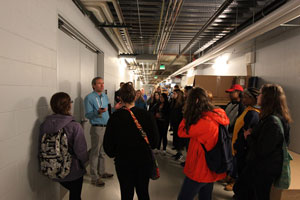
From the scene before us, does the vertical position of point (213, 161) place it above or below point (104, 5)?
below

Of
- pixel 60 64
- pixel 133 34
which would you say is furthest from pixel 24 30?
pixel 133 34

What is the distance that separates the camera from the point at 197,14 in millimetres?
3723

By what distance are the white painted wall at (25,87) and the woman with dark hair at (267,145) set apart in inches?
85.5

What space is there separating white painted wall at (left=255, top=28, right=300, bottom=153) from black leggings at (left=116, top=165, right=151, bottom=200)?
137 inches

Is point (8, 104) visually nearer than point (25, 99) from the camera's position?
Yes

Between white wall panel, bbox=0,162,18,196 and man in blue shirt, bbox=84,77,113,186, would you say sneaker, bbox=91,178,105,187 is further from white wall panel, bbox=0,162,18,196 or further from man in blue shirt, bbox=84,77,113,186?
white wall panel, bbox=0,162,18,196

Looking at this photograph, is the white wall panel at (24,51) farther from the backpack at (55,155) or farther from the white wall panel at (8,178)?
the white wall panel at (8,178)

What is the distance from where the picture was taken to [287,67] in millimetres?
3641

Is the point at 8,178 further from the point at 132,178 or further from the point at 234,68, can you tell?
the point at 234,68

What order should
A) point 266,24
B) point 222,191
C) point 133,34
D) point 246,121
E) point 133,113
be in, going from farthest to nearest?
1. point 133,34
2. point 222,191
3. point 266,24
4. point 246,121
5. point 133,113

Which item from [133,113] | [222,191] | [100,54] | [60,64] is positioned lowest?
[222,191]

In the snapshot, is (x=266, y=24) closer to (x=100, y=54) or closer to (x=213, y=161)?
(x=213, y=161)

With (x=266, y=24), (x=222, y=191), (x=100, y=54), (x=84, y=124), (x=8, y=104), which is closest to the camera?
(x=8, y=104)

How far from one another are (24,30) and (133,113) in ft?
4.00
